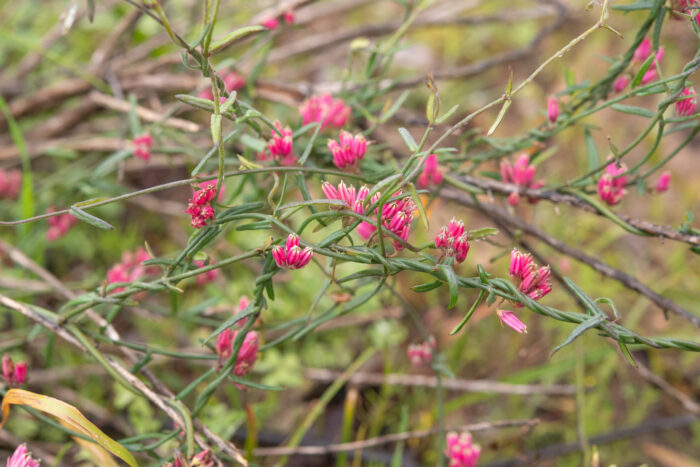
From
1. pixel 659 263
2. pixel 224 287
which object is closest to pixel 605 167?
pixel 224 287

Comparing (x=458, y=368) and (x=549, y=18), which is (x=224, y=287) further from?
(x=549, y=18)

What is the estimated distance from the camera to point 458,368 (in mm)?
2443

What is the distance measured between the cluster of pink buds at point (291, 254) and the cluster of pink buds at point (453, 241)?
245 millimetres

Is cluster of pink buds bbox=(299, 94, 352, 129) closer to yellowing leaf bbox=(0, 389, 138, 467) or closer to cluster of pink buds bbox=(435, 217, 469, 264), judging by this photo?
cluster of pink buds bbox=(435, 217, 469, 264)

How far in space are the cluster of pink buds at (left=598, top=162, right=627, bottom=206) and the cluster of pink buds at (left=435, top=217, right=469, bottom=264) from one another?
1.55 ft

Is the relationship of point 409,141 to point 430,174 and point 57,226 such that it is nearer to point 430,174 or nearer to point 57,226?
point 430,174

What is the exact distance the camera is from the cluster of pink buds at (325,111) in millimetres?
1514

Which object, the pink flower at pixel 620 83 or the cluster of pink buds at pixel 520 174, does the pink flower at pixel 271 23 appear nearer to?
the cluster of pink buds at pixel 520 174

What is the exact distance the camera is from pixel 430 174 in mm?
1487

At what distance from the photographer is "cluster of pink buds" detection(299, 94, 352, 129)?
151cm

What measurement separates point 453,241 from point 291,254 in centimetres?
30

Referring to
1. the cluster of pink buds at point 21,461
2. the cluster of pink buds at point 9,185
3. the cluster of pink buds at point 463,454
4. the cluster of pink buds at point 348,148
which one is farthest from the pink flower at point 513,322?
the cluster of pink buds at point 9,185

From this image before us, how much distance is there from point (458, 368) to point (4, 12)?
9.98 feet

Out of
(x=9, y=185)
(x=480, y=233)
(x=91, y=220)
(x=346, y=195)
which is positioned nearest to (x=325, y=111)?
(x=346, y=195)
